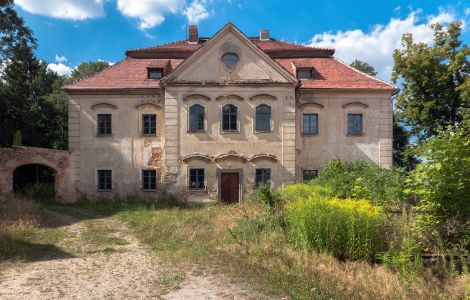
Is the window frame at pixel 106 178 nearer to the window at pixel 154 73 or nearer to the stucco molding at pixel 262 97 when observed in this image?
the window at pixel 154 73

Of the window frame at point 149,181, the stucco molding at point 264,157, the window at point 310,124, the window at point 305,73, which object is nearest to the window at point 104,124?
the window frame at point 149,181

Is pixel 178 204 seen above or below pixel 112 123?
below

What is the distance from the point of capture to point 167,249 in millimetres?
9492

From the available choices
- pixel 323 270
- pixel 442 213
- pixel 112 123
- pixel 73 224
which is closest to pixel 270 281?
pixel 323 270

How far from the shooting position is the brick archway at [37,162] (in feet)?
58.8

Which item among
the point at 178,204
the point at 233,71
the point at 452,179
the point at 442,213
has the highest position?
the point at 233,71

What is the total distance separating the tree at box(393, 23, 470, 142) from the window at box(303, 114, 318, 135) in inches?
286

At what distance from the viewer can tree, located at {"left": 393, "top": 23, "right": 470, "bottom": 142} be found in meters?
20.7

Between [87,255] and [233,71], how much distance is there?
1229 cm

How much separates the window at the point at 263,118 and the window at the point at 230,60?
258cm

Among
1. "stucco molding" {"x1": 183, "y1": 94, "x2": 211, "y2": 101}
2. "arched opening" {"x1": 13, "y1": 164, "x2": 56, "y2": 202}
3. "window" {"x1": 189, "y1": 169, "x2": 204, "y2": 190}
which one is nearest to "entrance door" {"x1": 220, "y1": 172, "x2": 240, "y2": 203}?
"window" {"x1": 189, "y1": 169, "x2": 204, "y2": 190}

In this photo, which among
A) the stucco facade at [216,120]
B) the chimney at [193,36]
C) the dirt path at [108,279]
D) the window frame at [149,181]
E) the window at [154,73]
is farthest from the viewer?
the chimney at [193,36]

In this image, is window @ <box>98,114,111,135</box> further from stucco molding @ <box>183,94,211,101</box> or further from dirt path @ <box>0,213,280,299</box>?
dirt path @ <box>0,213,280,299</box>

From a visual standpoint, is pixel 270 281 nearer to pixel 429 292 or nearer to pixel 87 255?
pixel 429 292
